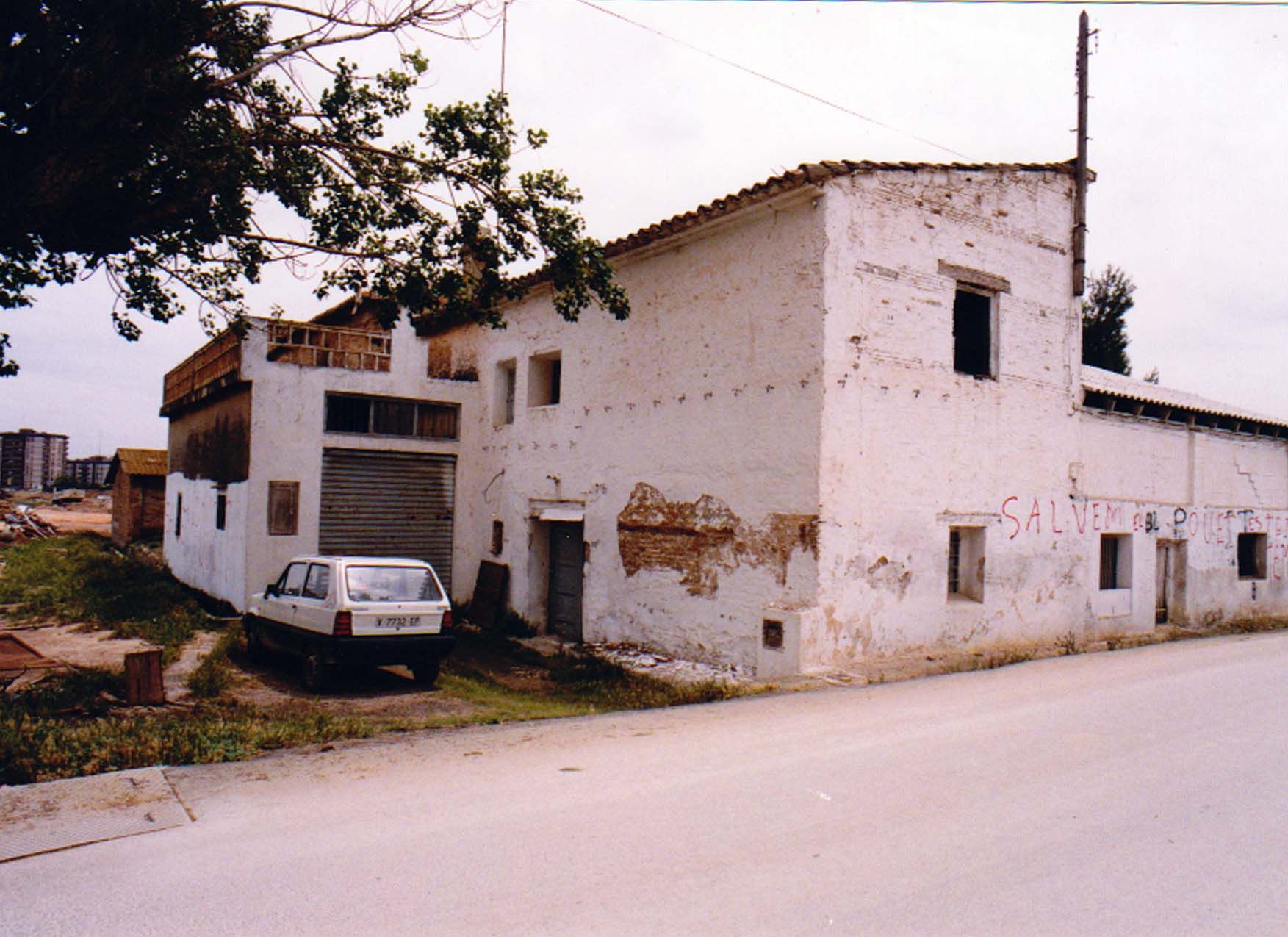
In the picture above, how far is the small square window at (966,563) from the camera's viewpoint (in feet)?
39.7

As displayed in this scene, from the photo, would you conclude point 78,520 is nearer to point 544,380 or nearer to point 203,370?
point 203,370

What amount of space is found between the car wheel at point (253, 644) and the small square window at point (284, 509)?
2.71m

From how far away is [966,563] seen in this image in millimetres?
12273

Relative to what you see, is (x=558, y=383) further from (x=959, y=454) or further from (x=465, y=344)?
(x=959, y=454)

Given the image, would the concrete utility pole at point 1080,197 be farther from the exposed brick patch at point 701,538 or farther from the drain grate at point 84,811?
the drain grate at point 84,811

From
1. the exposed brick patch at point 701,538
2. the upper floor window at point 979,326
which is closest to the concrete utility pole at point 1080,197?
the upper floor window at point 979,326

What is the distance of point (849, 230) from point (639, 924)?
30.0 feet

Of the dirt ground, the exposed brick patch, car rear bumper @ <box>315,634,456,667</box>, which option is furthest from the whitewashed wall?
the dirt ground

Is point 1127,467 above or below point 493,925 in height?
above

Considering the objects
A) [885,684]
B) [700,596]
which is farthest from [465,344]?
[885,684]

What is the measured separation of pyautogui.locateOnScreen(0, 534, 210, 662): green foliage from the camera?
45.4 ft

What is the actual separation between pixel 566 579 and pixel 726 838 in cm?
1078

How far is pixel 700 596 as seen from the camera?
468 inches

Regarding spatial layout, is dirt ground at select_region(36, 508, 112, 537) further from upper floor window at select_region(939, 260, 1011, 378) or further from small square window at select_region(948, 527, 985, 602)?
upper floor window at select_region(939, 260, 1011, 378)
